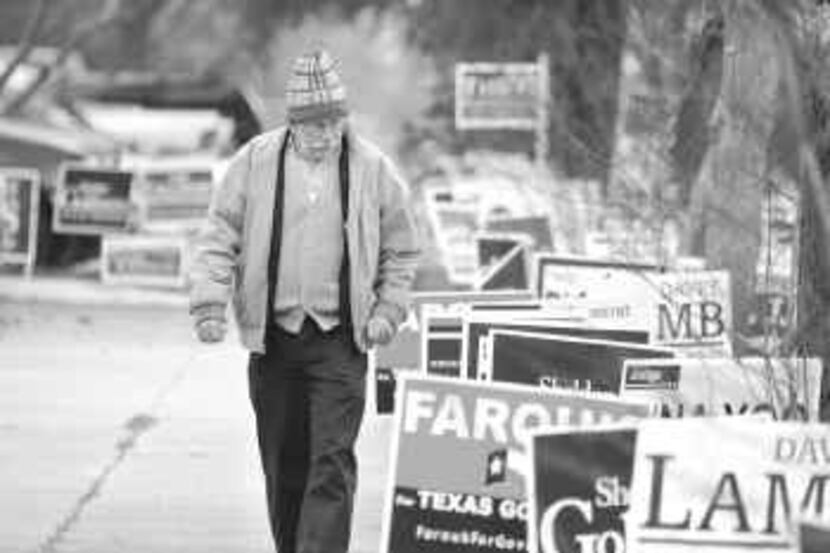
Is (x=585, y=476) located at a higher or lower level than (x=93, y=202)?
lower

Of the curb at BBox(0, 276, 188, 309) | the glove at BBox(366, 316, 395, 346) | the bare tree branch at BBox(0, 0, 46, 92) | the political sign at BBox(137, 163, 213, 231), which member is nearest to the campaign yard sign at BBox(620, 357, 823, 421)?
the glove at BBox(366, 316, 395, 346)

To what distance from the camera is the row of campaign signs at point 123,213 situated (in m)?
23.9

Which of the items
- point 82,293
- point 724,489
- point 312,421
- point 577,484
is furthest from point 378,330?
point 82,293

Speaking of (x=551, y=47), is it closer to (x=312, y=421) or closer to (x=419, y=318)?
(x=419, y=318)

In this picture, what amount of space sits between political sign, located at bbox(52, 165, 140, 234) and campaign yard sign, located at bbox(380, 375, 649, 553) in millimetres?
16997

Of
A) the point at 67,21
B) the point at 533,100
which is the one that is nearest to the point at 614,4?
the point at 533,100

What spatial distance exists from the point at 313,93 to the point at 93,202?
16648mm

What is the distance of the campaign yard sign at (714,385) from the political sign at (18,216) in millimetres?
15626

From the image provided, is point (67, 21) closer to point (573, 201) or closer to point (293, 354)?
point (573, 201)

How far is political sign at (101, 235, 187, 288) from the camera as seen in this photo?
24.2 metres

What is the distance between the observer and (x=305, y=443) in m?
8.67

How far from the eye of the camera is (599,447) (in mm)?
7289

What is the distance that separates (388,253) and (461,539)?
1.11 metres

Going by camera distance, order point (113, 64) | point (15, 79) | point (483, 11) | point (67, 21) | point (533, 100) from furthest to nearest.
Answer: point (113, 64)
point (15, 79)
point (67, 21)
point (483, 11)
point (533, 100)
